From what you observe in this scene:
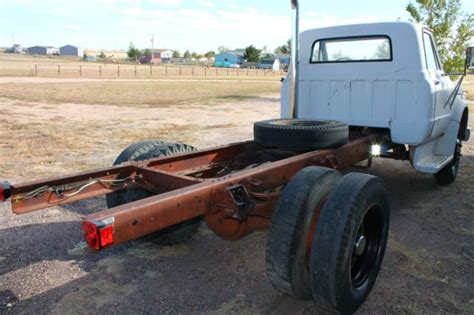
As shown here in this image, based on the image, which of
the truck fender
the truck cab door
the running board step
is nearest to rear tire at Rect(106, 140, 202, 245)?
the running board step

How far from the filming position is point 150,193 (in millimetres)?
4055

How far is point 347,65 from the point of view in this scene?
5.88 metres

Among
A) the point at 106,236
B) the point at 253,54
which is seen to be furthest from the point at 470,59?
the point at 253,54

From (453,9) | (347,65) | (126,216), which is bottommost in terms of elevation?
(126,216)

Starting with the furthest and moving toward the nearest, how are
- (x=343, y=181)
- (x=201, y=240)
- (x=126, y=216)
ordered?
(x=201, y=240) → (x=343, y=181) → (x=126, y=216)

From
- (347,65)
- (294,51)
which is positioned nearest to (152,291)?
(294,51)

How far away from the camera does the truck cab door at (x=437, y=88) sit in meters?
5.58

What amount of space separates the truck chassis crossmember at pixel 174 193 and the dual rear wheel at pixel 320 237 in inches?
13.9

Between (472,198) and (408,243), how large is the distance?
222cm

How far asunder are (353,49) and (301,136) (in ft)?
7.37

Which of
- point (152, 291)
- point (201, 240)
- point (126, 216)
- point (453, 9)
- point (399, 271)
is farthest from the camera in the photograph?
point (453, 9)

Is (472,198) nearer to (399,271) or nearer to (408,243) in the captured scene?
(408,243)

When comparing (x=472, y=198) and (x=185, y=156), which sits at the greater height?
(x=185, y=156)

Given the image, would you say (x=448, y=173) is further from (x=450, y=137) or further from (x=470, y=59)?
(x=470, y=59)
